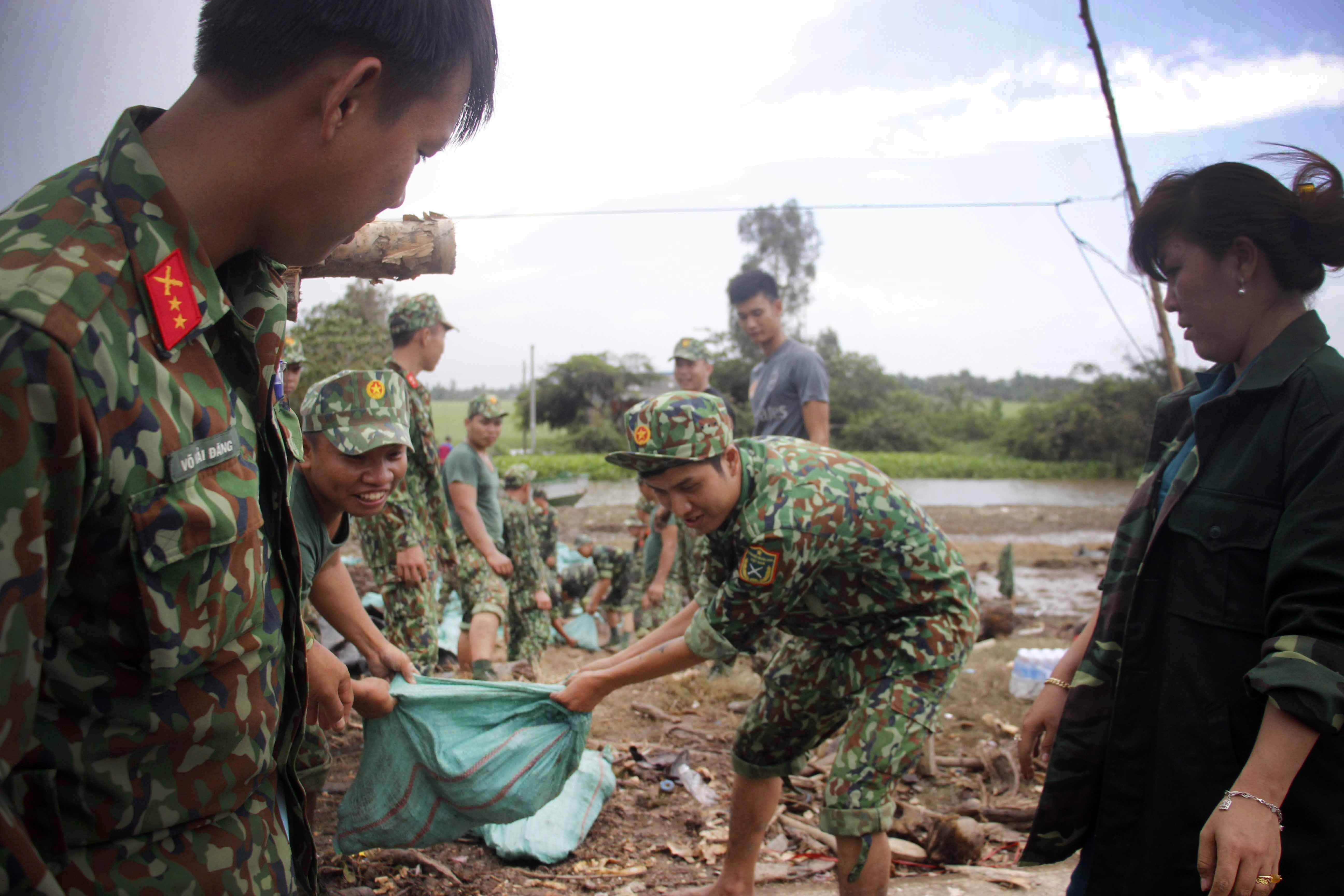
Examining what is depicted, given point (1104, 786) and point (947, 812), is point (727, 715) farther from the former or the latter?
point (1104, 786)

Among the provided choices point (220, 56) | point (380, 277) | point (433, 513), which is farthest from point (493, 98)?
point (433, 513)

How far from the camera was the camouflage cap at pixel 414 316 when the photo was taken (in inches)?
193

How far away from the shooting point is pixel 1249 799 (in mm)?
1678

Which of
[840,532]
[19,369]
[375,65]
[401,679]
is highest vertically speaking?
[375,65]

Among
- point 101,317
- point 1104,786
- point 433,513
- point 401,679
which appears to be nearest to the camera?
point 101,317

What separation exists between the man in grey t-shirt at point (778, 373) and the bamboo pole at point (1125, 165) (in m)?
3.36

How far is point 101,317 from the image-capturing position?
0.93m

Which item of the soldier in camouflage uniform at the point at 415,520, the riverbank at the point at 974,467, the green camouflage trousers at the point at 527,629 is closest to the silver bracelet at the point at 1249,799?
the soldier in camouflage uniform at the point at 415,520

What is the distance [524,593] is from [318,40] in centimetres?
572

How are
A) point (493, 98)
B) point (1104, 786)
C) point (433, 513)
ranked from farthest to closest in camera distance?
point (433, 513) < point (1104, 786) < point (493, 98)

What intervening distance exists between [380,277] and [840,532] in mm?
2365

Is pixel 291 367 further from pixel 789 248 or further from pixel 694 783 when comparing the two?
pixel 789 248

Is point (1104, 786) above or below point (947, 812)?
above

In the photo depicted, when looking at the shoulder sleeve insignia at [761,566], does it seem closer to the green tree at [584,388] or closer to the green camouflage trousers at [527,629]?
the green camouflage trousers at [527,629]
